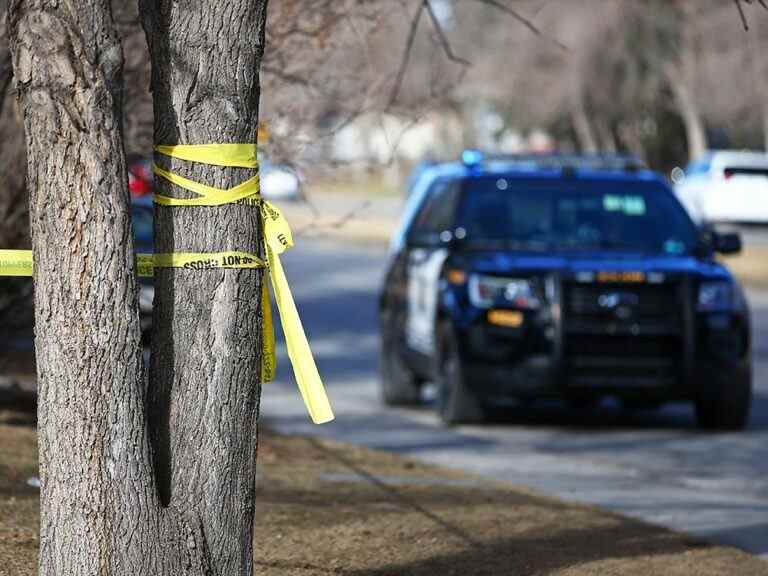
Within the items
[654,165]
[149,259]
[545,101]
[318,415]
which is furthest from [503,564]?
[654,165]

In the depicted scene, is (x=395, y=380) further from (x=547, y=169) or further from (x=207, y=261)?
(x=207, y=261)

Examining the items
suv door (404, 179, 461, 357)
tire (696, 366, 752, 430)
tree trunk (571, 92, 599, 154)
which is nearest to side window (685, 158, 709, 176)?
tree trunk (571, 92, 599, 154)

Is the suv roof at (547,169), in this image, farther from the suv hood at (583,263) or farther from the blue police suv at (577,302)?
the suv hood at (583,263)

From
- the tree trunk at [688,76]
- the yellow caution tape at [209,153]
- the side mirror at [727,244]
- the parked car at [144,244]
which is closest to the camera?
the yellow caution tape at [209,153]

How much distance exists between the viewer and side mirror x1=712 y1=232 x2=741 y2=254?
472 inches

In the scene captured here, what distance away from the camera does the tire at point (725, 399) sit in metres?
11.4

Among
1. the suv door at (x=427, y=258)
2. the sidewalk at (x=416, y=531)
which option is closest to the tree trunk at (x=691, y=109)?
the suv door at (x=427, y=258)

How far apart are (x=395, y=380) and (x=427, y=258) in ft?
4.26

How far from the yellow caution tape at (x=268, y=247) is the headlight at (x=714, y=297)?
22.0 ft

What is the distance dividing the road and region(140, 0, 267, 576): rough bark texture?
328 centimetres

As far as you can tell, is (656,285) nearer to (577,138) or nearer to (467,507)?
(467,507)

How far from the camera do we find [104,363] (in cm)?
448

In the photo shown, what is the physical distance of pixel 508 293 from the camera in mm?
11266

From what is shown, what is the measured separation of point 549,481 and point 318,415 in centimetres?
467
